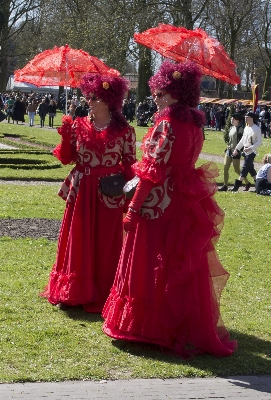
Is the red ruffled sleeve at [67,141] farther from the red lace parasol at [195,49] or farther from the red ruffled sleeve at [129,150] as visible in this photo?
the red lace parasol at [195,49]

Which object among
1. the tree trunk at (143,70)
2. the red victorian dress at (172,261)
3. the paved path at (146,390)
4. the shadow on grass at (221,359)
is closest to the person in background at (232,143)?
the shadow on grass at (221,359)

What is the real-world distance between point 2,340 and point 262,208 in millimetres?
8434

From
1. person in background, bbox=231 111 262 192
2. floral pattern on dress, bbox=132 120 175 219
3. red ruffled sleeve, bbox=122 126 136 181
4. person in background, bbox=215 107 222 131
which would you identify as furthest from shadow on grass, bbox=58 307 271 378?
person in background, bbox=215 107 222 131

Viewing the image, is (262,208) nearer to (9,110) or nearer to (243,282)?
(243,282)

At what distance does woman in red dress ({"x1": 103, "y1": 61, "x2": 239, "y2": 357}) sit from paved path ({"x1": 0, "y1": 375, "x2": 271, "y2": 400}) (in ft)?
1.66

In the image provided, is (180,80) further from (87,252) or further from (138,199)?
(87,252)

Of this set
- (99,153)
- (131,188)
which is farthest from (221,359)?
(99,153)

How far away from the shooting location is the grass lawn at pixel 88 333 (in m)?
4.95

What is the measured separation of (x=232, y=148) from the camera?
600 inches

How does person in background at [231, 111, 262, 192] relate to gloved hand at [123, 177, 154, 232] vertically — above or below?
above

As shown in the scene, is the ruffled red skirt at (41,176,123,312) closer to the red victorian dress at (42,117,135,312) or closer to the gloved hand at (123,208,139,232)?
the red victorian dress at (42,117,135,312)

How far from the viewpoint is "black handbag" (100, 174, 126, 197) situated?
20.4ft

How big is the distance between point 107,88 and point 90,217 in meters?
1.13

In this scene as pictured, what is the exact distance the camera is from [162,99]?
17.7 ft
